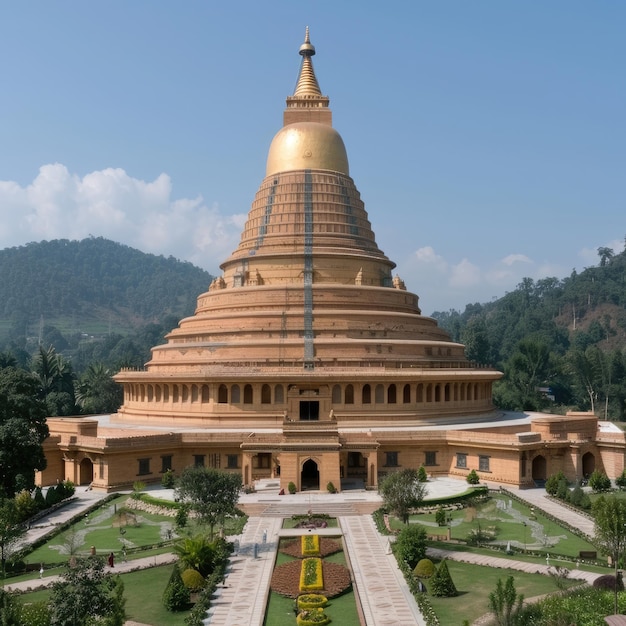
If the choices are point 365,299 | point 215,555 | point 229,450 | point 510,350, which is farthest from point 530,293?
point 215,555

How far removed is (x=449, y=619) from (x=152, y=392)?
29.0 metres

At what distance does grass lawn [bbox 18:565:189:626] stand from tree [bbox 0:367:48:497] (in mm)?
10251

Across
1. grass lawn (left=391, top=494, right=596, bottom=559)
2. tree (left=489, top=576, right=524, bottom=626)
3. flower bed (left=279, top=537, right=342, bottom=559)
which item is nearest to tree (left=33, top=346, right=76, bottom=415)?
flower bed (left=279, top=537, right=342, bottom=559)

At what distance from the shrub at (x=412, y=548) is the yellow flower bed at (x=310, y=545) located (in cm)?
282

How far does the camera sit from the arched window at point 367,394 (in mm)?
40531

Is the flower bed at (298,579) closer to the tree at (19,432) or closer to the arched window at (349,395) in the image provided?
the tree at (19,432)

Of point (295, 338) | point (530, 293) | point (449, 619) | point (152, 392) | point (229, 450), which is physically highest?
point (530, 293)

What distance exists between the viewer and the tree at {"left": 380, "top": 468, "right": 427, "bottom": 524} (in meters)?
26.6

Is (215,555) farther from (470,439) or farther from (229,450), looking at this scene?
(470,439)

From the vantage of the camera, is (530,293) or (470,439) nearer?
(470,439)

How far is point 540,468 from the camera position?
37.6 m

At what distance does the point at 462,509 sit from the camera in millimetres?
30984

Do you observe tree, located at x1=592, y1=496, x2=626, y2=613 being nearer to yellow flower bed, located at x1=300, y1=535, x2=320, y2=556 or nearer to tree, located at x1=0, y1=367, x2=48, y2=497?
yellow flower bed, located at x1=300, y1=535, x2=320, y2=556

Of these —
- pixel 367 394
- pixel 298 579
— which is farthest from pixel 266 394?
pixel 298 579
